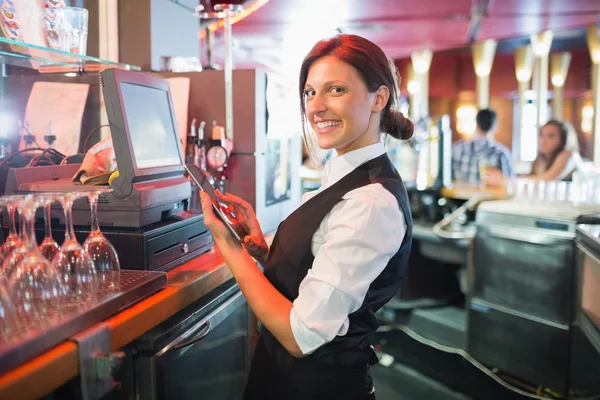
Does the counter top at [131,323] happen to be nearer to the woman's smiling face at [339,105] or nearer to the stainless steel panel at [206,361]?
the stainless steel panel at [206,361]

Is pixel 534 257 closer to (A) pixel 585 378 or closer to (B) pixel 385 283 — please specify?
(A) pixel 585 378

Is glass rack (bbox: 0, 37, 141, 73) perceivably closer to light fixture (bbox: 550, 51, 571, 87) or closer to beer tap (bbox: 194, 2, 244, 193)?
beer tap (bbox: 194, 2, 244, 193)

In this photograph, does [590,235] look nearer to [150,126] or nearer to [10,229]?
[150,126]

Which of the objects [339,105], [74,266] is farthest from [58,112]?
[339,105]

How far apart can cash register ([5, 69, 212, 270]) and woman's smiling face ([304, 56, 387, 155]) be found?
52cm

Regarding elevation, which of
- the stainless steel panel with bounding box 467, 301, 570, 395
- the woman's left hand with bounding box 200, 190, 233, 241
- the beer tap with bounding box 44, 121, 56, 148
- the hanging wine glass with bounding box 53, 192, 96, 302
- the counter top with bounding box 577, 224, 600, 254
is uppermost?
the beer tap with bounding box 44, 121, 56, 148

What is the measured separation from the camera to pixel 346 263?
1112 mm

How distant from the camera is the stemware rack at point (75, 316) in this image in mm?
898

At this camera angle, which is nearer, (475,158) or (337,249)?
(337,249)

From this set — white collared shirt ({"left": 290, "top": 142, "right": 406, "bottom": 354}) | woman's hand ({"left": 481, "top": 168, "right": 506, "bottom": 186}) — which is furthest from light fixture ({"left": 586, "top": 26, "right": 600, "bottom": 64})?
white collared shirt ({"left": 290, "top": 142, "right": 406, "bottom": 354})

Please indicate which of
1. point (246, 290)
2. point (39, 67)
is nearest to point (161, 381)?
point (246, 290)

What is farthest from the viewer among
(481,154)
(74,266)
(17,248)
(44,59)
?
(481,154)

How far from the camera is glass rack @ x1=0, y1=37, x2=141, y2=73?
5.09ft

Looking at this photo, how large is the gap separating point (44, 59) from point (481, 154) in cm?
423
